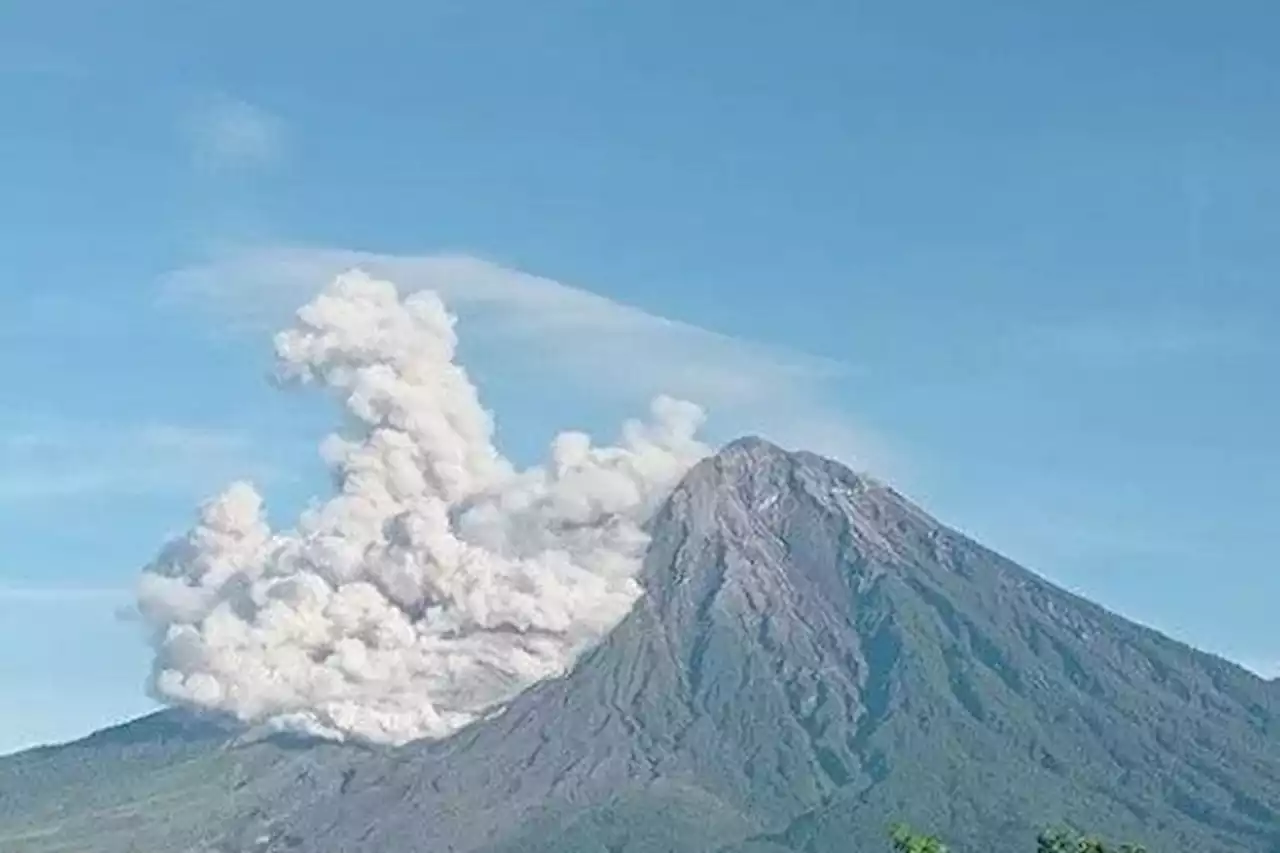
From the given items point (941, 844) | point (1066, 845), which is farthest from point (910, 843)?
point (1066, 845)

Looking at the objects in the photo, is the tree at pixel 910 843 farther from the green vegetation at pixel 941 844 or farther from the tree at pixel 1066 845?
the tree at pixel 1066 845

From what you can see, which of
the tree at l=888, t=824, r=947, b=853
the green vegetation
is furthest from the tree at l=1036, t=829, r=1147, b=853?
the tree at l=888, t=824, r=947, b=853

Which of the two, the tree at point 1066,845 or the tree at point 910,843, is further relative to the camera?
the tree at point 1066,845

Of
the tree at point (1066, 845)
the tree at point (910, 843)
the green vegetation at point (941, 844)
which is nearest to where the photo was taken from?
the tree at point (910, 843)

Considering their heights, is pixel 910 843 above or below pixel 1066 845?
below

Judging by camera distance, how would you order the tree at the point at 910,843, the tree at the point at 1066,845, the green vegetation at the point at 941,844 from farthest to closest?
the tree at the point at 1066,845, the green vegetation at the point at 941,844, the tree at the point at 910,843

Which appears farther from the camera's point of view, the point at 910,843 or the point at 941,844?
the point at 941,844

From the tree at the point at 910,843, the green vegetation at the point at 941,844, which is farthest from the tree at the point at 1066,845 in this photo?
the tree at the point at 910,843

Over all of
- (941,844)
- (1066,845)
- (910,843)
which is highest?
(941,844)

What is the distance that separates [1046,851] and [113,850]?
517 ft

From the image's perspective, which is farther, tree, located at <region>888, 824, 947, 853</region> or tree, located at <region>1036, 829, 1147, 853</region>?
tree, located at <region>1036, 829, 1147, 853</region>

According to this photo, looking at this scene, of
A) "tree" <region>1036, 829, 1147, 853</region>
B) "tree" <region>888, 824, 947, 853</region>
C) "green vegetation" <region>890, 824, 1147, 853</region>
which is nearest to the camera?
"tree" <region>888, 824, 947, 853</region>

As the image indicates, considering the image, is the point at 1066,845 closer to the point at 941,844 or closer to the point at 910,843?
the point at 941,844

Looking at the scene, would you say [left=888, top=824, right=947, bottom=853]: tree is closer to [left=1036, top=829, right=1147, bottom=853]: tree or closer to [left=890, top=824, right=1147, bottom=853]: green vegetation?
[left=890, top=824, right=1147, bottom=853]: green vegetation
